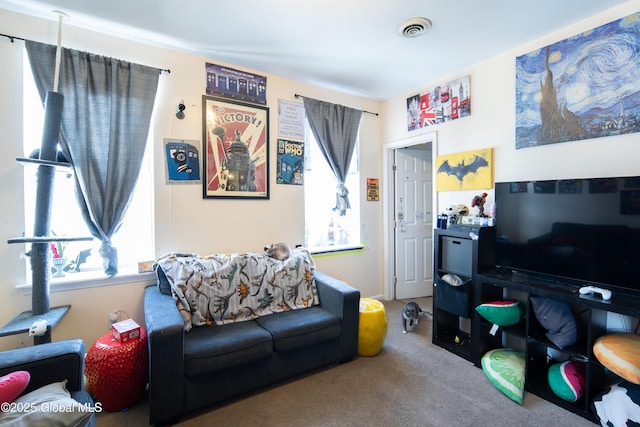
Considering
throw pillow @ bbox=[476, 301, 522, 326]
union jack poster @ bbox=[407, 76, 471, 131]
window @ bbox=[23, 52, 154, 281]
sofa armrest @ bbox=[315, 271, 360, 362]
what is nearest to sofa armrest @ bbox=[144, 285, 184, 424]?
window @ bbox=[23, 52, 154, 281]

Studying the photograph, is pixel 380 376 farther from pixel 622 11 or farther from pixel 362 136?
pixel 622 11

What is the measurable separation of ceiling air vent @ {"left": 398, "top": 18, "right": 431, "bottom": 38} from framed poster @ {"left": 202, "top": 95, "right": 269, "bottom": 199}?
1.49 meters

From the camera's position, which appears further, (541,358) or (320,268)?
(320,268)

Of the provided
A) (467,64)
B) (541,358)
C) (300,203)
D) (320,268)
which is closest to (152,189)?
(300,203)

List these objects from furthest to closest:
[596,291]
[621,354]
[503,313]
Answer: [503,313] < [596,291] < [621,354]

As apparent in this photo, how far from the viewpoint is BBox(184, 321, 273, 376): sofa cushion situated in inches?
70.3

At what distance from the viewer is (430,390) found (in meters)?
2.10

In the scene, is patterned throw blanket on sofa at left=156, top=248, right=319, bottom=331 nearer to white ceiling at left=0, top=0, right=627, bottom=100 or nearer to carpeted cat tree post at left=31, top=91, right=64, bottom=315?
carpeted cat tree post at left=31, top=91, right=64, bottom=315

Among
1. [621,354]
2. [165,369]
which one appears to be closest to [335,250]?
[165,369]

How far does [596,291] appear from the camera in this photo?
1.80 m

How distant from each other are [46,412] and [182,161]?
6.41ft

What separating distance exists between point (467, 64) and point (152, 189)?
3.21m

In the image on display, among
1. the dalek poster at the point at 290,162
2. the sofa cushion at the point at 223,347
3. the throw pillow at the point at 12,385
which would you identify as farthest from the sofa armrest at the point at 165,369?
the dalek poster at the point at 290,162

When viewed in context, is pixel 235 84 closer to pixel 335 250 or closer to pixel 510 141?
pixel 335 250
